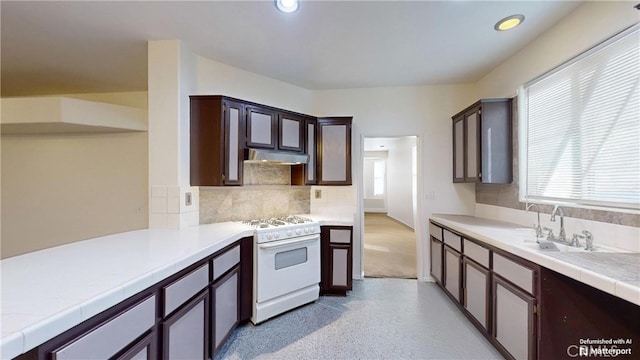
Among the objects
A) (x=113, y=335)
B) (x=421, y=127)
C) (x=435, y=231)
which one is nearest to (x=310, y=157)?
(x=421, y=127)

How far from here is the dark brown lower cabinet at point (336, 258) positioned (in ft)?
10.1

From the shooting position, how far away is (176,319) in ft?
4.75

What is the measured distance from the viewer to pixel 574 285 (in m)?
1.56

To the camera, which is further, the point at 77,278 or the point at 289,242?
the point at 289,242

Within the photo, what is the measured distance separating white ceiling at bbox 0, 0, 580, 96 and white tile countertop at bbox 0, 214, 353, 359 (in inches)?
69.3

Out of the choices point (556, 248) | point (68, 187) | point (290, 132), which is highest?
point (290, 132)

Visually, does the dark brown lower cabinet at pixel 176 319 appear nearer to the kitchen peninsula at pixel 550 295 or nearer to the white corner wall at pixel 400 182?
the kitchen peninsula at pixel 550 295

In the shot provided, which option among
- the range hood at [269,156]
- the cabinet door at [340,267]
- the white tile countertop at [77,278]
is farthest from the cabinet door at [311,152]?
the white tile countertop at [77,278]

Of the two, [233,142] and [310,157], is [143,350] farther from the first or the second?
[310,157]

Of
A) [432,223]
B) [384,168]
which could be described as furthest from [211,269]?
[384,168]

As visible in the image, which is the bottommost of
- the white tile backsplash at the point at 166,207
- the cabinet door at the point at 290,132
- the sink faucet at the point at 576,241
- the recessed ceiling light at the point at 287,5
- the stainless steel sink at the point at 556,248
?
the stainless steel sink at the point at 556,248

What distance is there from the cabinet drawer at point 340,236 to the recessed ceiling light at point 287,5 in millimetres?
2234

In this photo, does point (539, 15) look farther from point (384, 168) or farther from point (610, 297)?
point (384, 168)

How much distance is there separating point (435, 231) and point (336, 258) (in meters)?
1.35
